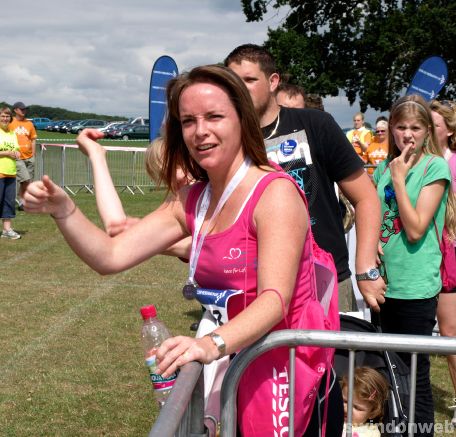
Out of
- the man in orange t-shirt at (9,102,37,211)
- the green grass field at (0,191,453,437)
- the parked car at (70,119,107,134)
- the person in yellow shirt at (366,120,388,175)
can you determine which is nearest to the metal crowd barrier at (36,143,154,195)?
the man in orange t-shirt at (9,102,37,211)

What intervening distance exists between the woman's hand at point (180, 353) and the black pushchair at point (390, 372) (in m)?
1.53

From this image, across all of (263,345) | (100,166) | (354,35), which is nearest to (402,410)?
(263,345)

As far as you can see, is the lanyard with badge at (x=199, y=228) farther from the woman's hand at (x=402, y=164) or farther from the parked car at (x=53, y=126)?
the parked car at (x=53, y=126)

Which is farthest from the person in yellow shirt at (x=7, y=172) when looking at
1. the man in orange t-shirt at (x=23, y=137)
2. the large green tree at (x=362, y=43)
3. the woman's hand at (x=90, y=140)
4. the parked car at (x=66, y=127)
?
the parked car at (x=66, y=127)

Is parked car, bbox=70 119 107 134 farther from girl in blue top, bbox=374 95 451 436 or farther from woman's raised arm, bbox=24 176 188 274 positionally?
woman's raised arm, bbox=24 176 188 274

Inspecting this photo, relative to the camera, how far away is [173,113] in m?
2.59

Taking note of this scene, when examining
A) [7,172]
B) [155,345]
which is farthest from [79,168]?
[155,345]

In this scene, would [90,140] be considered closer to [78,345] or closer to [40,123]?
[78,345]

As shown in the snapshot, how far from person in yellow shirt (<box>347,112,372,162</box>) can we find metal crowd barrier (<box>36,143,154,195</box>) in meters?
5.25

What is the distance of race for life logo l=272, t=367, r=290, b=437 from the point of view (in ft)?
7.57

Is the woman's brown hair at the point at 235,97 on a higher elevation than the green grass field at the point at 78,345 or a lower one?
higher

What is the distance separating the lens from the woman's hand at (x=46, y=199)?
2262mm

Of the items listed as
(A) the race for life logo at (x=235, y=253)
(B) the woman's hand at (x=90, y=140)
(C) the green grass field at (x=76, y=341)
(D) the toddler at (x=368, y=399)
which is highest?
(B) the woman's hand at (x=90, y=140)

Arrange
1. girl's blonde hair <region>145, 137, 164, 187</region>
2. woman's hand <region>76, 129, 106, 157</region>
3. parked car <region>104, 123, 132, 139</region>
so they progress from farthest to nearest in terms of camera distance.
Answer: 1. parked car <region>104, 123, 132, 139</region>
2. girl's blonde hair <region>145, 137, 164, 187</region>
3. woman's hand <region>76, 129, 106, 157</region>
